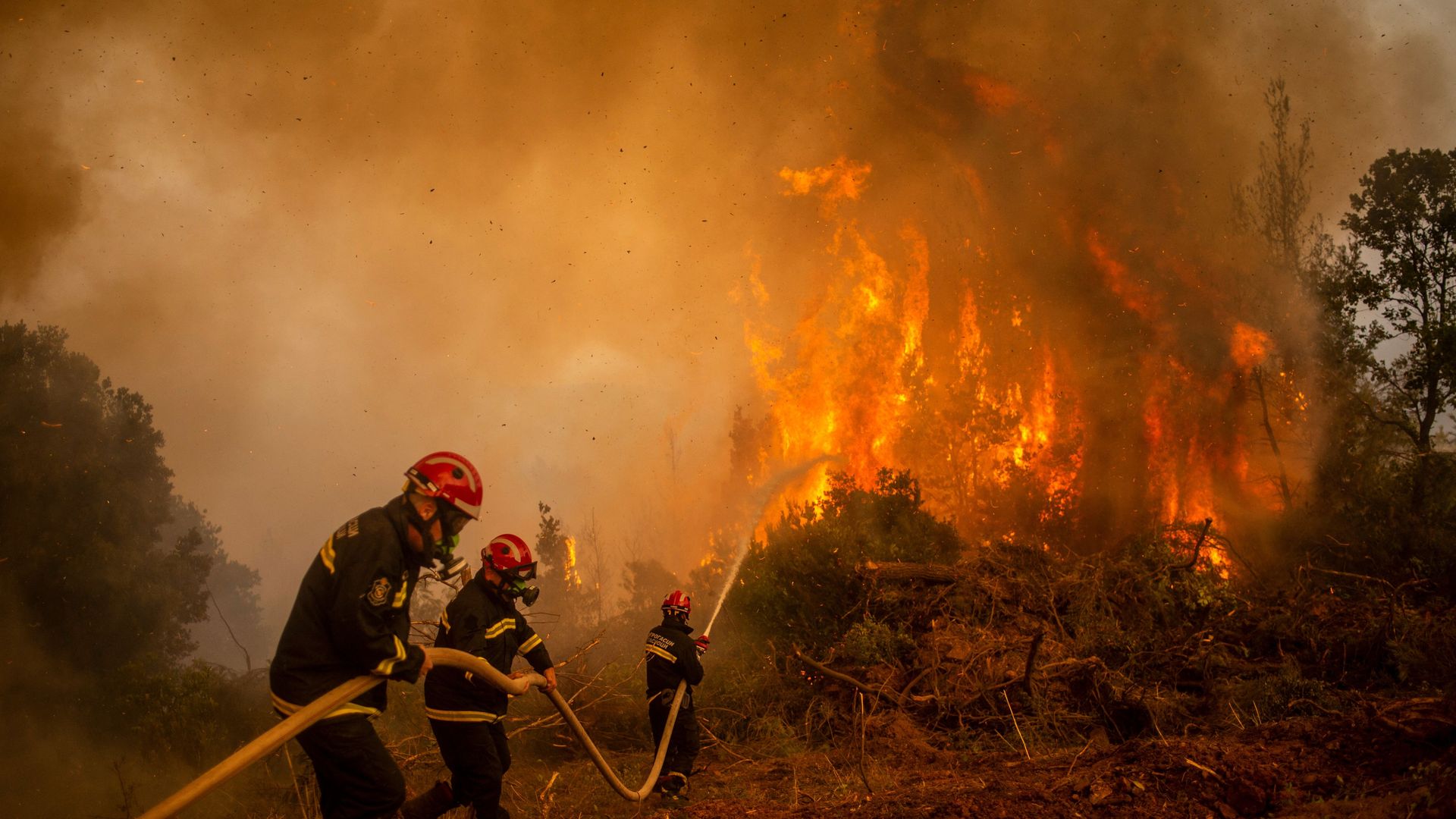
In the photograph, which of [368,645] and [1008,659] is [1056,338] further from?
[368,645]

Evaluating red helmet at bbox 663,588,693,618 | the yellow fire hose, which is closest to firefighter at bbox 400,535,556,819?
the yellow fire hose

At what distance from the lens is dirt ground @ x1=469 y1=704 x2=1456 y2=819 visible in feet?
15.8

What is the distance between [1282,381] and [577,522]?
33.8 meters

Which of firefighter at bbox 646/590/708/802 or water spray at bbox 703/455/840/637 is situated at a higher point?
water spray at bbox 703/455/840/637

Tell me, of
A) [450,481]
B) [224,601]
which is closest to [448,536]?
[450,481]

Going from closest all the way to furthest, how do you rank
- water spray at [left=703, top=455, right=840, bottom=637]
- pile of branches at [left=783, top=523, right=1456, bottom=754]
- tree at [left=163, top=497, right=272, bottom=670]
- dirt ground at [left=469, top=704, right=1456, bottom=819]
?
dirt ground at [left=469, top=704, right=1456, bottom=819]
pile of branches at [left=783, top=523, right=1456, bottom=754]
water spray at [left=703, top=455, right=840, bottom=637]
tree at [left=163, top=497, right=272, bottom=670]

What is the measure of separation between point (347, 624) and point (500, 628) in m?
2.21

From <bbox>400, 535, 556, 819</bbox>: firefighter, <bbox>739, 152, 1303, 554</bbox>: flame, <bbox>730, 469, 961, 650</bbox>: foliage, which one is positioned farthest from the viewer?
<bbox>739, 152, 1303, 554</bbox>: flame

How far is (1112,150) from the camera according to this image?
906 inches

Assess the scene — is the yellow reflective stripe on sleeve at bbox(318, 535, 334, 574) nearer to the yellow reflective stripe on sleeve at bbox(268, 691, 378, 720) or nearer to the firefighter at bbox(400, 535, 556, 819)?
the yellow reflective stripe on sleeve at bbox(268, 691, 378, 720)

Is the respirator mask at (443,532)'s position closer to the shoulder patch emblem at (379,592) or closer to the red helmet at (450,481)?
the red helmet at (450,481)

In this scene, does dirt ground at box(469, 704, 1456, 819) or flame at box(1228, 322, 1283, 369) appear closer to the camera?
dirt ground at box(469, 704, 1456, 819)

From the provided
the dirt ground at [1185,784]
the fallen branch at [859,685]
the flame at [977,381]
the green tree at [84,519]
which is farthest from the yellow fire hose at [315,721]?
the green tree at [84,519]

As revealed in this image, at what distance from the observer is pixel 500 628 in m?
6.58
